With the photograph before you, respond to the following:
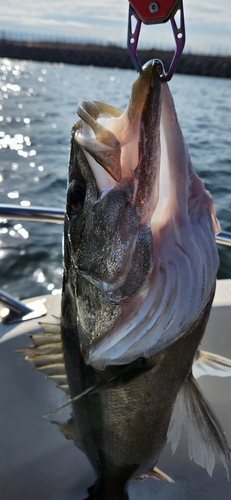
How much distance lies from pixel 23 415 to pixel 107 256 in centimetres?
114

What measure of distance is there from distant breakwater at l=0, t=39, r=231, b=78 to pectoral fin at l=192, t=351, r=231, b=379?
200ft

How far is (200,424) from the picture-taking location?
1.35 meters

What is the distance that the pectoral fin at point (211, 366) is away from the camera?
1402mm

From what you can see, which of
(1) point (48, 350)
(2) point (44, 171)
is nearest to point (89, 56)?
(2) point (44, 171)

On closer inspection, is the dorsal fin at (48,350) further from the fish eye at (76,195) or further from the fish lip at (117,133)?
the fish lip at (117,133)

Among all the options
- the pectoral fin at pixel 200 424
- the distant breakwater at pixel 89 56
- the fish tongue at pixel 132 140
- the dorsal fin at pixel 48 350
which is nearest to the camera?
the fish tongue at pixel 132 140

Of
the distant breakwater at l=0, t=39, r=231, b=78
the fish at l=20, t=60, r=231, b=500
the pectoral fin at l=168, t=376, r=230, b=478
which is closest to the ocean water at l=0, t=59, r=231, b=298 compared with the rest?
the pectoral fin at l=168, t=376, r=230, b=478

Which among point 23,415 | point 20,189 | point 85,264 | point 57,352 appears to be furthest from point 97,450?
point 20,189

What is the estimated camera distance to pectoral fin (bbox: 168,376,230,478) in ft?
4.39

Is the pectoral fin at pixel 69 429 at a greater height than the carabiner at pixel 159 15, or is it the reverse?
the carabiner at pixel 159 15

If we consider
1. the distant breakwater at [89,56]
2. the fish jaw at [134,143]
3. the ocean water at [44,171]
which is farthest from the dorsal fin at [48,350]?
the distant breakwater at [89,56]

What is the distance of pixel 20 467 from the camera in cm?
192

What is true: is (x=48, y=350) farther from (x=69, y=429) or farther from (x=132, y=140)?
(x=132, y=140)

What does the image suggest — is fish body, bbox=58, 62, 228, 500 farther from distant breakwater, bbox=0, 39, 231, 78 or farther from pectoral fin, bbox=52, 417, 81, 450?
distant breakwater, bbox=0, 39, 231, 78
